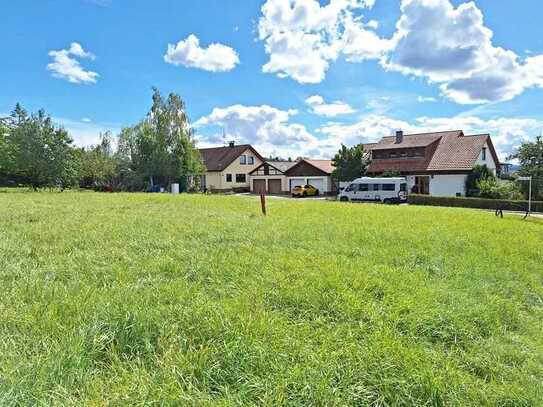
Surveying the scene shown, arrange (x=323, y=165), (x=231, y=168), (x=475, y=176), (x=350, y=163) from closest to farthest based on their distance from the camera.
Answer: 1. (x=475, y=176)
2. (x=350, y=163)
3. (x=323, y=165)
4. (x=231, y=168)

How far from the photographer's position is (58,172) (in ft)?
110

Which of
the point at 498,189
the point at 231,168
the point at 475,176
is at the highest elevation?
the point at 231,168

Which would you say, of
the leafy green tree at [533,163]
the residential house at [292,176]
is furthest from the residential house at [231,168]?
the leafy green tree at [533,163]

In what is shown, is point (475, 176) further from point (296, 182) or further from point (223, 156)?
point (223, 156)

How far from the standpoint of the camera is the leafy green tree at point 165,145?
39.6m

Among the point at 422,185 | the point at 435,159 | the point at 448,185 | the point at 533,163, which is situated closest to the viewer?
the point at 533,163

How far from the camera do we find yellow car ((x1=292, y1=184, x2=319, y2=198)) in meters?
42.1

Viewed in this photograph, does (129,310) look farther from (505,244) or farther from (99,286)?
(505,244)

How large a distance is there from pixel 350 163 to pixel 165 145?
19791 millimetres

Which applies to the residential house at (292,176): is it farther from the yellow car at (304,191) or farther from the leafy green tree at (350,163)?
the leafy green tree at (350,163)

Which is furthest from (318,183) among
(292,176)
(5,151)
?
(5,151)

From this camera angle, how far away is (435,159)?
3550 cm

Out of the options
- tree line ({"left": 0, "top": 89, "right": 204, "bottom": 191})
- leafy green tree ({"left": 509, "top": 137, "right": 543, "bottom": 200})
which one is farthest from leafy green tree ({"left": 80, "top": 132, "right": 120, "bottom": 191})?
leafy green tree ({"left": 509, "top": 137, "right": 543, "bottom": 200})

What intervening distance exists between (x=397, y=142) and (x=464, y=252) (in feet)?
113
